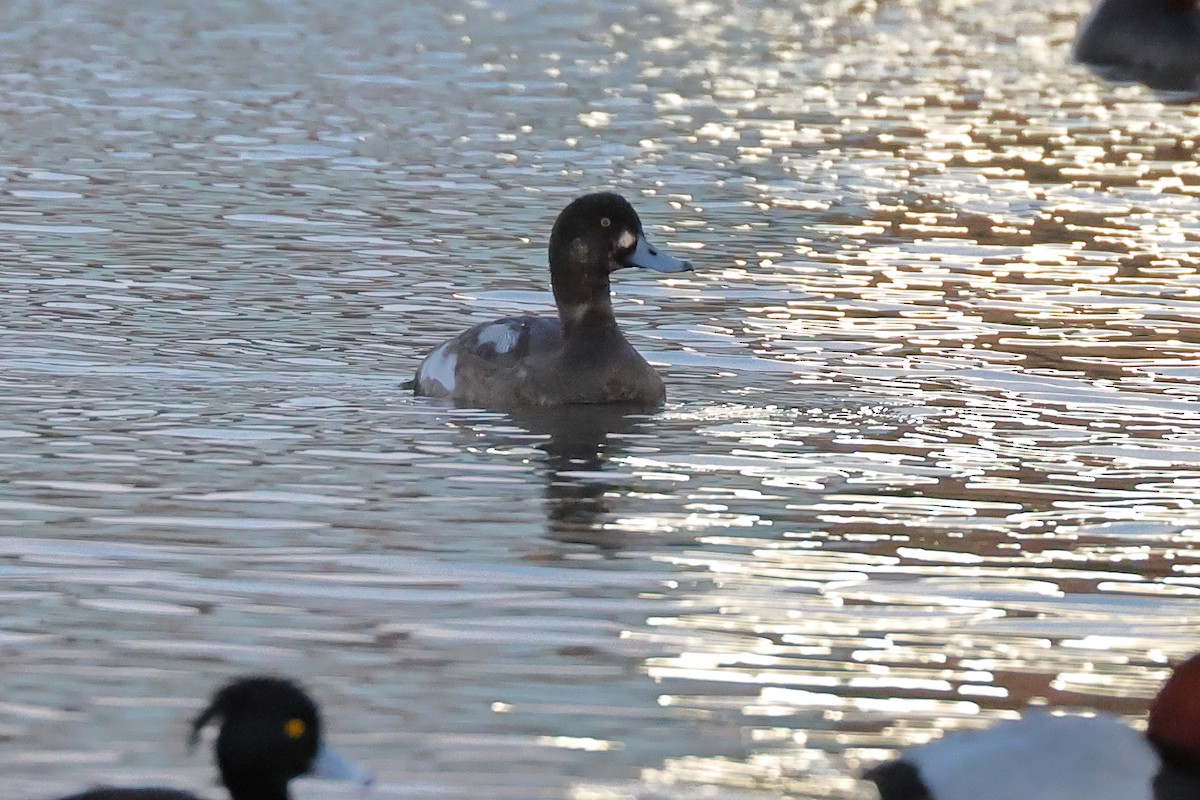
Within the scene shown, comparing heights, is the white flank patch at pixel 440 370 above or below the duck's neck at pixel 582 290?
below

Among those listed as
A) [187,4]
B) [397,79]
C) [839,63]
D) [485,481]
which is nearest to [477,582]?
[485,481]

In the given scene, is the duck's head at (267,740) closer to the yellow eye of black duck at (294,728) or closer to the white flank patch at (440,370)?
the yellow eye of black duck at (294,728)

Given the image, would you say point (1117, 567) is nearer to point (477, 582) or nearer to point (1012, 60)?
point (477, 582)

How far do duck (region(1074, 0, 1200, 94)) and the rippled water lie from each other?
5.35 m

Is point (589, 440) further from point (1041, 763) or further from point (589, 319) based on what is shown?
point (1041, 763)

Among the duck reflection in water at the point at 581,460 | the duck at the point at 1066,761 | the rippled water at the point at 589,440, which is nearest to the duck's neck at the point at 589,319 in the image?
the duck reflection in water at the point at 581,460

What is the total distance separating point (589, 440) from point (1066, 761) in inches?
217

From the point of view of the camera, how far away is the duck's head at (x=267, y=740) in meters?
5.45

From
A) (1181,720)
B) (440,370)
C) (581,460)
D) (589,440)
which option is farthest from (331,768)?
(440,370)

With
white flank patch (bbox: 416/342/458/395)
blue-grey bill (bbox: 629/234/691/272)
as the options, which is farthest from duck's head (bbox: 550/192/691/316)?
white flank patch (bbox: 416/342/458/395)

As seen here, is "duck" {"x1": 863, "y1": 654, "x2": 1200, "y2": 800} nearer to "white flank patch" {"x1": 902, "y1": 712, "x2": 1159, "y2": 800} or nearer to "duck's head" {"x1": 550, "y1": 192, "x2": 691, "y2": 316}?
"white flank patch" {"x1": 902, "y1": 712, "x2": 1159, "y2": 800}

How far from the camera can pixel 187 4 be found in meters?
30.2

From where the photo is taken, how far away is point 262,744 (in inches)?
215

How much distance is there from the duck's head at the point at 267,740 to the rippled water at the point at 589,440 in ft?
2.54
